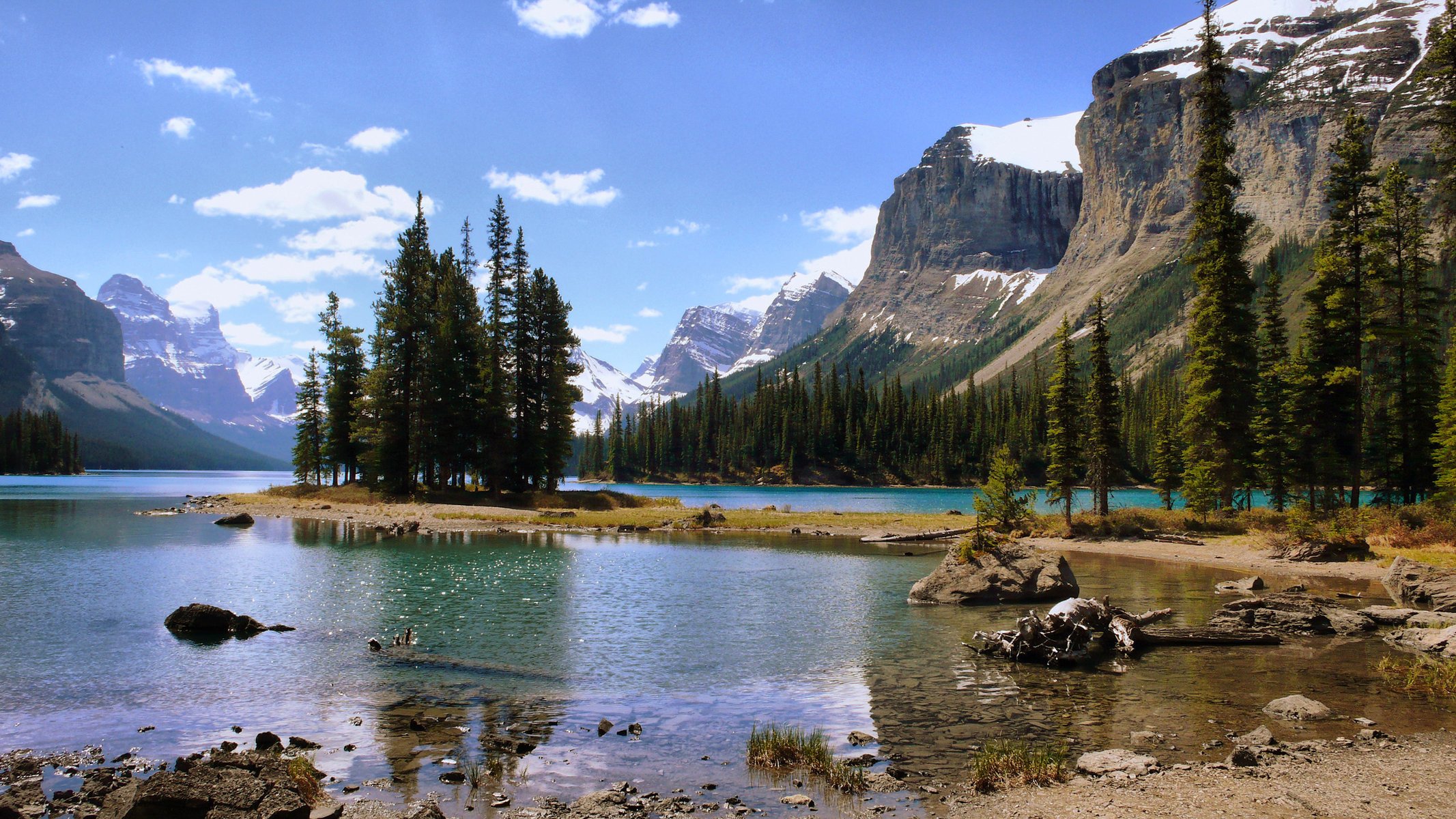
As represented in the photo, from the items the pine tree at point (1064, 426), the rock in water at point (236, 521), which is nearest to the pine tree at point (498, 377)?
the rock in water at point (236, 521)

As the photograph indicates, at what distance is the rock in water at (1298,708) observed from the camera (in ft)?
40.6

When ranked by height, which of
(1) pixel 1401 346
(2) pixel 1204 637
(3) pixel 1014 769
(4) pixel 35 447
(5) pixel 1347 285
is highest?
(5) pixel 1347 285

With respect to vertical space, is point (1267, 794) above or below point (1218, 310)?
below

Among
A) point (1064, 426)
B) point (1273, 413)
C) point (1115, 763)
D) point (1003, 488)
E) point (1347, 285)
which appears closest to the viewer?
point (1115, 763)

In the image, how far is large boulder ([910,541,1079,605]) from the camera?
25.0 m

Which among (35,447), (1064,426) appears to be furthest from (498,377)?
(35,447)

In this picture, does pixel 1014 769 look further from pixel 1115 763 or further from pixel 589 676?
pixel 589 676

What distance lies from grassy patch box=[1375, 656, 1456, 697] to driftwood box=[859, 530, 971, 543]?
2985cm

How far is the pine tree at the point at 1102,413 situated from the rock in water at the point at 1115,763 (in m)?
40.8

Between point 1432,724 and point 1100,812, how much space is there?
727cm

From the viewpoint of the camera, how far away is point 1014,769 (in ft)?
32.7

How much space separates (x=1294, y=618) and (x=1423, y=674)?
18.0 feet

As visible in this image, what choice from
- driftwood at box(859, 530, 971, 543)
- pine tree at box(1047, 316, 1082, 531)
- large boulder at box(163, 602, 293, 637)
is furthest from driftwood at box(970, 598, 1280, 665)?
pine tree at box(1047, 316, 1082, 531)

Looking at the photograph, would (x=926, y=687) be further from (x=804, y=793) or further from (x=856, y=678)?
(x=804, y=793)
